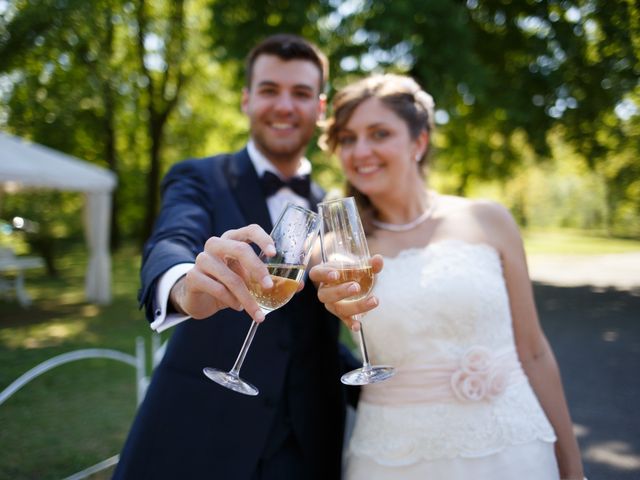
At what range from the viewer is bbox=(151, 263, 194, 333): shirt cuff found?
175 cm

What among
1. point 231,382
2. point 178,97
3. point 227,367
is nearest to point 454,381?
point 227,367

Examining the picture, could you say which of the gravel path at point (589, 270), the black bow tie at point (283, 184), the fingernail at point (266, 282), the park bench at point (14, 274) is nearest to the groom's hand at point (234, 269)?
the fingernail at point (266, 282)

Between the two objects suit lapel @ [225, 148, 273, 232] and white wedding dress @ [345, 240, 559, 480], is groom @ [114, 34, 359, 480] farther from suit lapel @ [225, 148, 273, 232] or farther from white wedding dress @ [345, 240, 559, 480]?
white wedding dress @ [345, 240, 559, 480]

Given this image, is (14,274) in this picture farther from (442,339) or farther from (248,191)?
(442,339)

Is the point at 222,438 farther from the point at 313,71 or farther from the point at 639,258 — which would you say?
the point at 639,258

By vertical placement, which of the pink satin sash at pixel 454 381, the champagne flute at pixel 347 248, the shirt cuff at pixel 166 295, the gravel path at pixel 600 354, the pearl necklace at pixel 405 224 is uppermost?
the pearl necklace at pixel 405 224

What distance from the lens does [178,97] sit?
2247 centimetres

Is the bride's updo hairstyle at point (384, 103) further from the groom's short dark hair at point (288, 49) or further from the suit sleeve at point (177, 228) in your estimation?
the suit sleeve at point (177, 228)

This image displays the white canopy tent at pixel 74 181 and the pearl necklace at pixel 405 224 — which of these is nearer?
the pearl necklace at pixel 405 224

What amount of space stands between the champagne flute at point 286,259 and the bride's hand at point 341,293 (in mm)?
102

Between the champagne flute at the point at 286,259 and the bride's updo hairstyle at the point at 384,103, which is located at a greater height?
the bride's updo hairstyle at the point at 384,103

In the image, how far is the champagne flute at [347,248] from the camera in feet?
5.66

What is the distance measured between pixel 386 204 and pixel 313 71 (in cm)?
82

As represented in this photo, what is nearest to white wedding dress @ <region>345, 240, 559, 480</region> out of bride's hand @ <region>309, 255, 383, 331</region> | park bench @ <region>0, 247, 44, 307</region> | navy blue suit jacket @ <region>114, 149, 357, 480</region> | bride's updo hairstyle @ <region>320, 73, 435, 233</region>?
navy blue suit jacket @ <region>114, 149, 357, 480</region>
